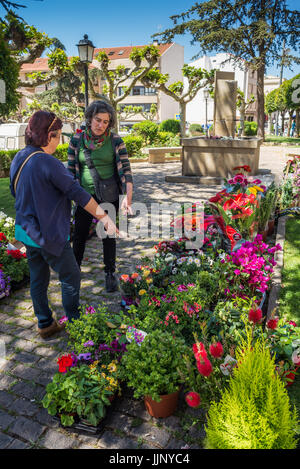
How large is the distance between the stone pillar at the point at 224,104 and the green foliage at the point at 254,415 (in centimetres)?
1074

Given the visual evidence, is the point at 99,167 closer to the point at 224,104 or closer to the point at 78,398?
the point at 78,398

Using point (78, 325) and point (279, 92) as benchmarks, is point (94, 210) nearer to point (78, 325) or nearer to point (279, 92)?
point (78, 325)

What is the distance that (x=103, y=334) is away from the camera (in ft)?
8.57

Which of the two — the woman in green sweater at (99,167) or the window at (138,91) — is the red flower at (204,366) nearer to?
the woman in green sweater at (99,167)

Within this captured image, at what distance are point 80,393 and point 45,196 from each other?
132 cm

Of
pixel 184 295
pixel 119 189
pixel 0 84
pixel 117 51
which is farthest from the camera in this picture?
pixel 117 51

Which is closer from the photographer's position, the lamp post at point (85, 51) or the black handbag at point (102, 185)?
the black handbag at point (102, 185)

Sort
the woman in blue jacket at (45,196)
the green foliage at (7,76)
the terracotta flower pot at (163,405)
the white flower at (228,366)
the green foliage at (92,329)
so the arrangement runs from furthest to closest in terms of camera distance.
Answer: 1. the green foliage at (7,76)
2. the green foliage at (92,329)
3. the woman in blue jacket at (45,196)
4. the terracotta flower pot at (163,405)
5. the white flower at (228,366)

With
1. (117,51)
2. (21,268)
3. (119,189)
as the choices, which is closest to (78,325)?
(119,189)

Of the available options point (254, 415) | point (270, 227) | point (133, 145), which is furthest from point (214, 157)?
point (254, 415)

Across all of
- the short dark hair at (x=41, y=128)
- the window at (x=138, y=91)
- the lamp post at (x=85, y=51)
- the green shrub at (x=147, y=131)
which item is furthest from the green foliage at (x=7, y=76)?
the window at (x=138, y=91)

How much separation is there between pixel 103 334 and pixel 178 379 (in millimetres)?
680

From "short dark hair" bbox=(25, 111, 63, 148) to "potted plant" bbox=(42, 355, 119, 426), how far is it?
1505 millimetres

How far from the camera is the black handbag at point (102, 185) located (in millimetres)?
3380
